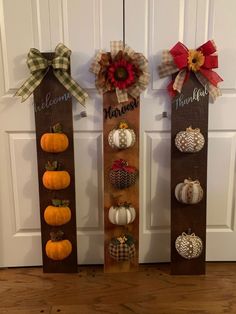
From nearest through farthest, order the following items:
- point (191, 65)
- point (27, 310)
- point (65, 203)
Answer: point (27, 310)
point (191, 65)
point (65, 203)

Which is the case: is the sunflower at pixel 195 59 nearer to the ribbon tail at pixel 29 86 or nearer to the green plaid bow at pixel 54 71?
the green plaid bow at pixel 54 71

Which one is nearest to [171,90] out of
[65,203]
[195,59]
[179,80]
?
[179,80]

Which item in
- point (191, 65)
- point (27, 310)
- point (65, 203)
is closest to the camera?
point (27, 310)

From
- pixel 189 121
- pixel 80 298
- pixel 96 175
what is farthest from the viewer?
pixel 96 175

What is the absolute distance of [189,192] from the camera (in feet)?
5.35

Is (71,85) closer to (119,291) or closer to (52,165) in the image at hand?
(52,165)

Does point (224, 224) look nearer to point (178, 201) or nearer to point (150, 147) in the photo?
point (178, 201)

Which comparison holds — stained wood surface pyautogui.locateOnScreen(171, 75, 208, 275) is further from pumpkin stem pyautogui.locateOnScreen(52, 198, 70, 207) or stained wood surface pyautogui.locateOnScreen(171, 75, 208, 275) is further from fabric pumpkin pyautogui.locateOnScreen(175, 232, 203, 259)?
pumpkin stem pyautogui.locateOnScreen(52, 198, 70, 207)

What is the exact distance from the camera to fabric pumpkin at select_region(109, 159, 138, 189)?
64.1 inches

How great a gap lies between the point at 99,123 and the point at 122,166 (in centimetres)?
27

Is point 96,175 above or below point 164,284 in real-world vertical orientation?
above

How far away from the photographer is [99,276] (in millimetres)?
1779

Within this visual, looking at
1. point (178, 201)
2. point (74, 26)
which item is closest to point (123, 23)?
point (74, 26)

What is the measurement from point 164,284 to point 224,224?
50 cm
